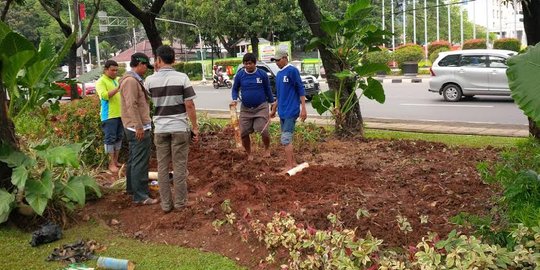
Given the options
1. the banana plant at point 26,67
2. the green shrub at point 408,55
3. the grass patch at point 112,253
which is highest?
the green shrub at point 408,55

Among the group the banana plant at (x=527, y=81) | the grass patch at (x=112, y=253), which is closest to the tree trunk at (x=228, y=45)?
the grass patch at (x=112, y=253)

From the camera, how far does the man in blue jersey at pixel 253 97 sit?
7.76 m

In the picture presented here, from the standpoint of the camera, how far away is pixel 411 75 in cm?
3162

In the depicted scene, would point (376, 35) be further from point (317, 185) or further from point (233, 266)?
point (233, 266)

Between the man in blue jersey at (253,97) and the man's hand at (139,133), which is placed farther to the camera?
the man in blue jersey at (253,97)

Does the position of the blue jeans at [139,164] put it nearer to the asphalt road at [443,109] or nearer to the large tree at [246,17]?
the asphalt road at [443,109]

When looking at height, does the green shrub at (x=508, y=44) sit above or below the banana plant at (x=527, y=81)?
above

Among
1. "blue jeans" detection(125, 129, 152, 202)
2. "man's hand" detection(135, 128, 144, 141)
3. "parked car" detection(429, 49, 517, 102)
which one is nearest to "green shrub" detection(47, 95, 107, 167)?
"blue jeans" detection(125, 129, 152, 202)

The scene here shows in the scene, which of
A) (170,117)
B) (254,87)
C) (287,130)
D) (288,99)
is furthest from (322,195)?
(254,87)

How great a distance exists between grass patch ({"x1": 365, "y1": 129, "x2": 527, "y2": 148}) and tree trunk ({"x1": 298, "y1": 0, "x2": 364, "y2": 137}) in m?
0.50

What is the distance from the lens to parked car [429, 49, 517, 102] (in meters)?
16.4

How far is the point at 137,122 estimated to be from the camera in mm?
5805

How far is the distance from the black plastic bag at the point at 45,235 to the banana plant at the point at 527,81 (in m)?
4.04

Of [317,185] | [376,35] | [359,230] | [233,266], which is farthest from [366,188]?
[376,35]
